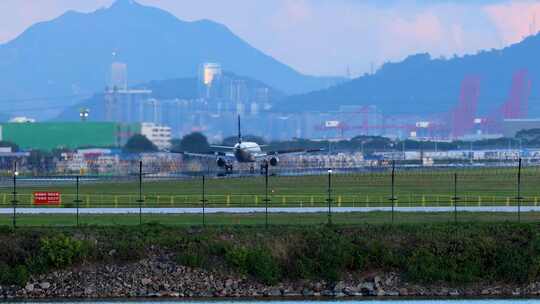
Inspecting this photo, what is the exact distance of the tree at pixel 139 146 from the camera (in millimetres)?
177375

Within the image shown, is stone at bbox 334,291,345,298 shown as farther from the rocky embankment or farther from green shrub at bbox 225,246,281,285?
green shrub at bbox 225,246,281,285

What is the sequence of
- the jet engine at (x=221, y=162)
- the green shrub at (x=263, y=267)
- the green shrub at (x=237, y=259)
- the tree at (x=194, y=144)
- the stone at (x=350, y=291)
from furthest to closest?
the tree at (x=194, y=144), the jet engine at (x=221, y=162), the green shrub at (x=237, y=259), the green shrub at (x=263, y=267), the stone at (x=350, y=291)

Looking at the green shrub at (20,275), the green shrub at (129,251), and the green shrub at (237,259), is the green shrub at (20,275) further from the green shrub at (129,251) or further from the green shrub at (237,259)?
the green shrub at (237,259)

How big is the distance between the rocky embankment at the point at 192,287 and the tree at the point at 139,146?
126m

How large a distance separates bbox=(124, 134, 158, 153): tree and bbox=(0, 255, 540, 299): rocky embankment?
12642 cm

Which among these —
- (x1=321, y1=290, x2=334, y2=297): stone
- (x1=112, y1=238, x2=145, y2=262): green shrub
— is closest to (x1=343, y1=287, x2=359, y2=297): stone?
(x1=321, y1=290, x2=334, y2=297): stone

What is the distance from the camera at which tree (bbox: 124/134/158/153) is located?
582 feet

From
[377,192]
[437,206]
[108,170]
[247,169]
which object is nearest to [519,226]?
[437,206]

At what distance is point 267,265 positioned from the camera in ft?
163

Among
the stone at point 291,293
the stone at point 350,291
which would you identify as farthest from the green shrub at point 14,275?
the stone at point 350,291

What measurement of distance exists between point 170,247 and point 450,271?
9.09m

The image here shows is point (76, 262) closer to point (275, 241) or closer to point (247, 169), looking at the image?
point (275, 241)

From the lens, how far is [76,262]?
1977 inches

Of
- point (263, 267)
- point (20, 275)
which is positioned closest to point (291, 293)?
point (263, 267)
